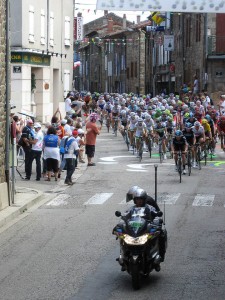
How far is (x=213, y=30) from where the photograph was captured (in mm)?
59812

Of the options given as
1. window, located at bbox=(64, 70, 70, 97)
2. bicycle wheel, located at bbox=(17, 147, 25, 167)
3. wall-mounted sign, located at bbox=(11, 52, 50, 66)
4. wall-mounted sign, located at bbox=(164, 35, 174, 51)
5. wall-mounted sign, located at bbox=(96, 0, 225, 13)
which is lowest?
bicycle wheel, located at bbox=(17, 147, 25, 167)

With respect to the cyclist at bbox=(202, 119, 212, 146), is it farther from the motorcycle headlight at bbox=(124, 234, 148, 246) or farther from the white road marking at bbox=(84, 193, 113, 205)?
the motorcycle headlight at bbox=(124, 234, 148, 246)

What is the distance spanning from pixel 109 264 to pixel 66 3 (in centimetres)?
3886

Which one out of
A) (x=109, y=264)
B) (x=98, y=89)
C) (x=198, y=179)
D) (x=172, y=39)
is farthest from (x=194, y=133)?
(x=98, y=89)

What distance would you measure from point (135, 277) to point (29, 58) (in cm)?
3329

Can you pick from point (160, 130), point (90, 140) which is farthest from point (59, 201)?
point (160, 130)

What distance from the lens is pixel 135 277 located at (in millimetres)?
12375

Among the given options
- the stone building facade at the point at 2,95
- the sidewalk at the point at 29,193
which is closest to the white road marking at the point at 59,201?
the sidewalk at the point at 29,193

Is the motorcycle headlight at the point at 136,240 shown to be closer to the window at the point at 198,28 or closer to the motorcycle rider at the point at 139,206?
the motorcycle rider at the point at 139,206

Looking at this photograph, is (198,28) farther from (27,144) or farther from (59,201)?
(59,201)

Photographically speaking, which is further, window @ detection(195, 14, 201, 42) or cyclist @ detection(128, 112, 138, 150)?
window @ detection(195, 14, 201, 42)

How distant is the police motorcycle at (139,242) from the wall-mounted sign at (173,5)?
5565 mm

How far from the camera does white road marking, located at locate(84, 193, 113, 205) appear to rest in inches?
912

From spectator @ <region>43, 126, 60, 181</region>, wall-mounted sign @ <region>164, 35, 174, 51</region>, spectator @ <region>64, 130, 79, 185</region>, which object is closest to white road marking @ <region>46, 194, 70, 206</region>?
spectator @ <region>64, 130, 79, 185</region>
